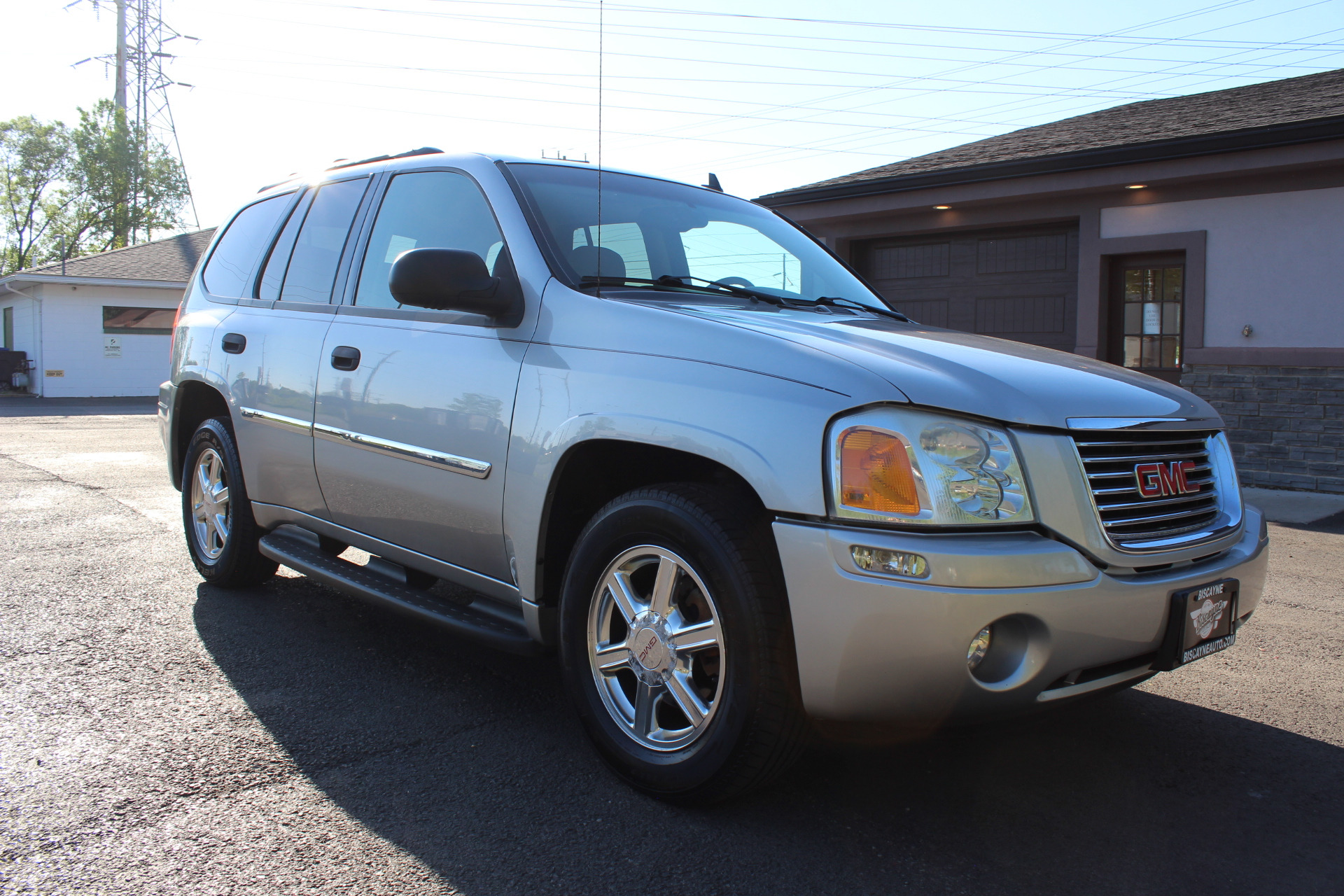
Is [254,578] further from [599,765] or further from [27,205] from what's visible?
[27,205]

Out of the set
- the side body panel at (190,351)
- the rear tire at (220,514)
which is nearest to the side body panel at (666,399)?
the rear tire at (220,514)

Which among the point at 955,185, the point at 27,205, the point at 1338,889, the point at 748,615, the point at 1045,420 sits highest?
the point at 27,205

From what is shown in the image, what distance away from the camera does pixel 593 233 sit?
11.1 ft

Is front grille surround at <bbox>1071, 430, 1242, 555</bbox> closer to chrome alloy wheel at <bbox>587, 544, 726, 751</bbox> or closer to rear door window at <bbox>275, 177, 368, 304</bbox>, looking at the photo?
chrome alloy wheel at <bbox>587, 544, 726, 751</bbox>

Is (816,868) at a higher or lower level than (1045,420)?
lower

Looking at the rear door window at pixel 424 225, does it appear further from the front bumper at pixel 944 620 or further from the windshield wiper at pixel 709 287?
the front bumper at pixel 944 620

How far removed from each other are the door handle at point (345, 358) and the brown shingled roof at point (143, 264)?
955 inches

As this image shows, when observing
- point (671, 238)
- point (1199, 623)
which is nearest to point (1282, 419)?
point (671, 238)

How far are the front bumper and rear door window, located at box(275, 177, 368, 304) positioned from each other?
2510 mm

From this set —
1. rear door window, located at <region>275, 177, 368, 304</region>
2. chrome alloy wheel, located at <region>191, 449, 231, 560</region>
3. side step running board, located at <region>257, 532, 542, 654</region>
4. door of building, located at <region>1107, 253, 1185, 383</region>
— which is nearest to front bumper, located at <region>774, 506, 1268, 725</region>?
side step running board, located at <region>257, 532, 542, 654</region>

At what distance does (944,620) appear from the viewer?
217 cm

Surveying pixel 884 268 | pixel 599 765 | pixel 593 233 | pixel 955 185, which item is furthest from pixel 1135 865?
pixel 884 268

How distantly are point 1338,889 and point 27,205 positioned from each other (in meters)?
59.5

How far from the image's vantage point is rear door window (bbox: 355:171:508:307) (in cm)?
343
